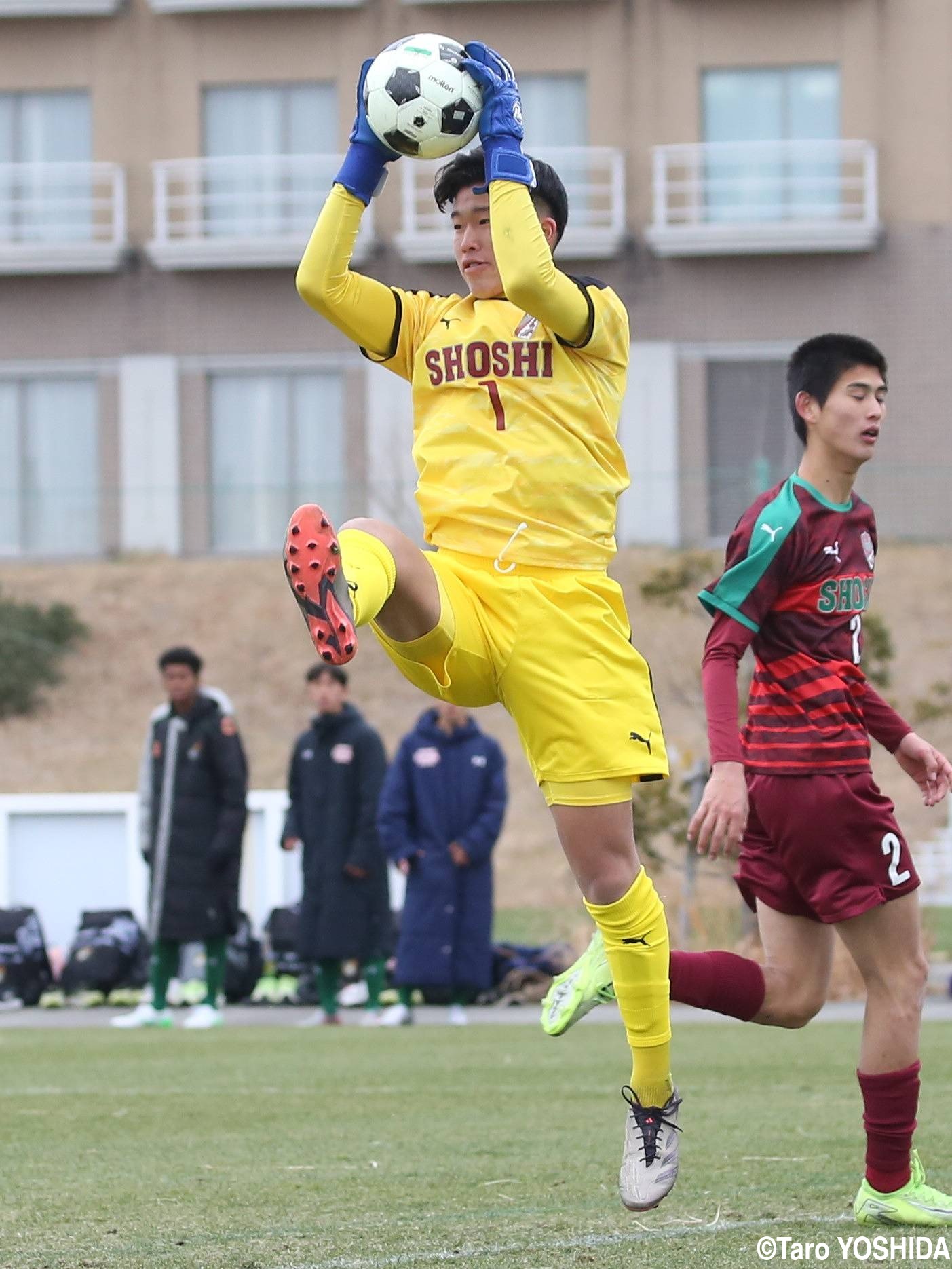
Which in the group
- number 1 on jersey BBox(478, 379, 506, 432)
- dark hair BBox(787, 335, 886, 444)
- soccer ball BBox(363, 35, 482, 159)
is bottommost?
number 1 on jersey BBox(478, 379, 506, 432)

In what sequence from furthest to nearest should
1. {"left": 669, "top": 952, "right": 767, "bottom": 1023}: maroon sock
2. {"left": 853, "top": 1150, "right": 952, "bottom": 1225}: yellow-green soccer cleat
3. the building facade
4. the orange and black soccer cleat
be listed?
1. the building facade
2. {"left": 669, "top": 952, "right": 767, "bottom": 1023}: maroon sock
3. {"left": 853, "top": 1150, "right": 952, "bottom": 1225}: yellow-green soccer cleat
4. the orange and black soccer cleat

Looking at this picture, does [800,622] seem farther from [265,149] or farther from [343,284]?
[265,149]

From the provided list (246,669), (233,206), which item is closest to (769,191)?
(233,206)

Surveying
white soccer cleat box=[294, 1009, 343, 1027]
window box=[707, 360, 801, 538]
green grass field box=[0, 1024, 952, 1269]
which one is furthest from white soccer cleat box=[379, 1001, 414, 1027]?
window box=[707, 360, 801, 538]

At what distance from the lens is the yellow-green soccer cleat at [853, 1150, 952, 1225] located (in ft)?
15.9

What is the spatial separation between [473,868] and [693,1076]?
413 centimetres

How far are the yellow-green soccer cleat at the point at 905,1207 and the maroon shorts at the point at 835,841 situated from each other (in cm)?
64

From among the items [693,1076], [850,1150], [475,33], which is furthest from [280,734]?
[850,1150]

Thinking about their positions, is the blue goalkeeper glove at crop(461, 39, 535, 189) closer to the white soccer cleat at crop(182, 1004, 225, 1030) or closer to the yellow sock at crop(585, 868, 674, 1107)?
the yellow sock at crop(585, 868, 674, 1107)

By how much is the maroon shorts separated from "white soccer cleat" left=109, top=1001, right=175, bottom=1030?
7818 millimetres

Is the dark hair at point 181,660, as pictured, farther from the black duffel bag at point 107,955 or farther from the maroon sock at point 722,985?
the maroon sock at point 722,985

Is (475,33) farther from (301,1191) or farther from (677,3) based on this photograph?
(301,1191)

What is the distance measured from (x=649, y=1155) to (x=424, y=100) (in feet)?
8.61

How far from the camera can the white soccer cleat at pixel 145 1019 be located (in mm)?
12352
